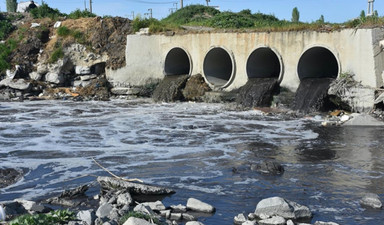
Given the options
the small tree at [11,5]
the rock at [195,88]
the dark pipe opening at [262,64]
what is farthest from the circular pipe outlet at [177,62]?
the small tree at [11,5]

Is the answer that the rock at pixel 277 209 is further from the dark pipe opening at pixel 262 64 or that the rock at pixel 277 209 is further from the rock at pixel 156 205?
the dark pipe opening at pixel 262 64

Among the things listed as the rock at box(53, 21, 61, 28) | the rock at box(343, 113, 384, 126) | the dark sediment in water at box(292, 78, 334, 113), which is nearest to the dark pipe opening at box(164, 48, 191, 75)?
the dark sediment in water at box(292, 78, 334, 113)

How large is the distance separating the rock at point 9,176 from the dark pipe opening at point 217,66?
11.6 metres

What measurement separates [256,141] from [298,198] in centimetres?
442

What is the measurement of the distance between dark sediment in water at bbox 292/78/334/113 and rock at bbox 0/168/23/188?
9.37 meters

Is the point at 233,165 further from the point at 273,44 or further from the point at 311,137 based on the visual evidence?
the point at 273,44

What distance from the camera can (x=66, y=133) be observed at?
1274 cm

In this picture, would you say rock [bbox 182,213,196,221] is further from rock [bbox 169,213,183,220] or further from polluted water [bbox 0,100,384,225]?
polluted water [bbox 0,100,384,225]

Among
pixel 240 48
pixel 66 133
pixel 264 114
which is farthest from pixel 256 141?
pixel 240 48

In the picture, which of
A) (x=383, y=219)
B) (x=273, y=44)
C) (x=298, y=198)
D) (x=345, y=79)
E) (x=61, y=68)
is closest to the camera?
(x=383, y=219)

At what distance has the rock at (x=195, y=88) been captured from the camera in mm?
18938

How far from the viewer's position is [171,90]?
1938cm

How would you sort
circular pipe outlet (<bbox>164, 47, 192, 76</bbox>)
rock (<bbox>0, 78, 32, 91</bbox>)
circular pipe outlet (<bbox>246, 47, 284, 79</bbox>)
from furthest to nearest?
rock (<bbox>0, 78, 32, 91</bbox>)
circular pipe outlet (<bbox>164, 47, 192, 76</bbox>)
circular pipe outlet (<bbox>246, 47, 284, 79</bbox>)

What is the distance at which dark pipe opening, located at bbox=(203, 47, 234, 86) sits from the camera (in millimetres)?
19609
